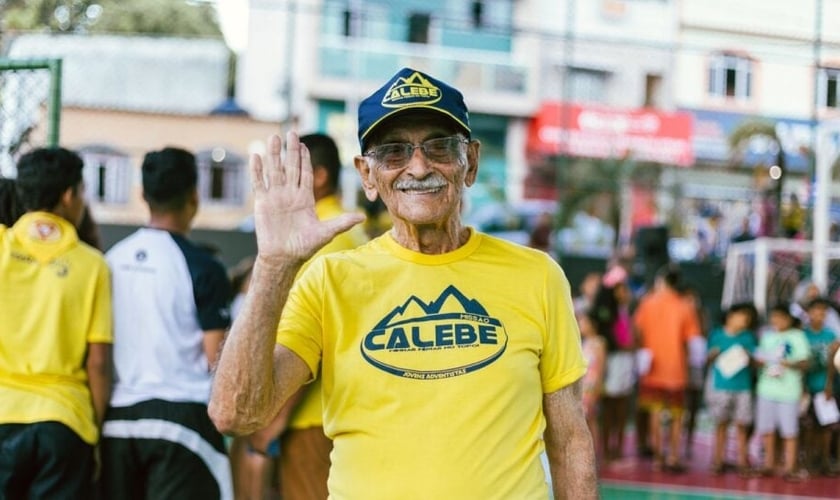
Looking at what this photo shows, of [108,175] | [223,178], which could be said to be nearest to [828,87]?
[223,178]

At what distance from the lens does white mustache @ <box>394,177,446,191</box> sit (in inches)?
96.1

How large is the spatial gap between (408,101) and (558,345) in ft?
2.14

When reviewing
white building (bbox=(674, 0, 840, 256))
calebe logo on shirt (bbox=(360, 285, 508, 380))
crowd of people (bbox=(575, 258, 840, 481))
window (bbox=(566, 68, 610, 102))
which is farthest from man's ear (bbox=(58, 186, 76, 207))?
window (bbox=(566, 68, 610, 102))

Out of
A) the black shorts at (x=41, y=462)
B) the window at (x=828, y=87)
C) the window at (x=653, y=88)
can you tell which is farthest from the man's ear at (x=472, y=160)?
the window at (x=653, y=88)

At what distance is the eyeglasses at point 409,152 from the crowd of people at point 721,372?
826 cm

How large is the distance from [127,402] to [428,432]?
2016mm

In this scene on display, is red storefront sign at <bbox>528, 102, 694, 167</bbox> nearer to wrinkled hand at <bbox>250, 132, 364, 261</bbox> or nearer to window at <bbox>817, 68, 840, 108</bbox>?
window at <bbox>817, 68, 840, 108</bbox>

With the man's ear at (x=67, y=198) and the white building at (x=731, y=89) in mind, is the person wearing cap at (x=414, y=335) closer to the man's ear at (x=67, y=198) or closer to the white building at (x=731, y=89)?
the man's ear at (x=67, y=198)

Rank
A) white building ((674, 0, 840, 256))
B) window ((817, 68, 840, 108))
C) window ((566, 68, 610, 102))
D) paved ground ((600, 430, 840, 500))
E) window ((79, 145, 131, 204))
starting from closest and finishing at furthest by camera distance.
→ paved ground ((600, 430, 840, 500))
window ((817, 68, 840, 108))
window ((79, 145, 131, 204))
white building ((674, 0, 840, 256))
window ((566, 68, 610, 102))

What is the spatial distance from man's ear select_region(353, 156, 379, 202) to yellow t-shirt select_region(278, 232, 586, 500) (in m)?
0.16

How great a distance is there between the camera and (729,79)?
26.2 metres

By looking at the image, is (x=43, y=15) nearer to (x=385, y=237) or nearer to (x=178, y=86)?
(x=385, y=237)

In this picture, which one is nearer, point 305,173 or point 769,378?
point 305,173

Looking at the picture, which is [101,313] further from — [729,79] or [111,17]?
[729,79]
